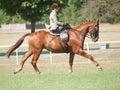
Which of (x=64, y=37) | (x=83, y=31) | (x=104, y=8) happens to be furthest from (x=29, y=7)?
(x=64, y=37)

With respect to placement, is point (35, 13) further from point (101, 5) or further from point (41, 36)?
point (41, 36)

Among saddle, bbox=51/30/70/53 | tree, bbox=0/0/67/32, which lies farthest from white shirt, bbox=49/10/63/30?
tree, bbox=0/0/67/32

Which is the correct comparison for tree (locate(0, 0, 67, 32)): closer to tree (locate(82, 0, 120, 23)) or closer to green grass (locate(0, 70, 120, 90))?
tree (locate(82, 0, 120, 23))

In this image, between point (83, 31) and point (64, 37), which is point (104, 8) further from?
point (64, 37)

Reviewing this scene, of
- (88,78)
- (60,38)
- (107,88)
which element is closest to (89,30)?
(60,38)

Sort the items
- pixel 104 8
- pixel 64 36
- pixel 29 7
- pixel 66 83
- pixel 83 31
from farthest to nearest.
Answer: pixel 104 8 → pixel 29 7 → pixel 83 31 → pixel 64 36 → pixel 66 83

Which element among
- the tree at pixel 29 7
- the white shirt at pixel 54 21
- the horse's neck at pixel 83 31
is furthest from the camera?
the tree at pixel 29 7

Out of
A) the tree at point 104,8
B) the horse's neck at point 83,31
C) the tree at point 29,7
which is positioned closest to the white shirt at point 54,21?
the horse's neck at point 83,31

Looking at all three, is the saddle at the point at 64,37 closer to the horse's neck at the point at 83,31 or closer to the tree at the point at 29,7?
the horse's neck at the point at 83,31

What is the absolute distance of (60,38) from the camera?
1789cm

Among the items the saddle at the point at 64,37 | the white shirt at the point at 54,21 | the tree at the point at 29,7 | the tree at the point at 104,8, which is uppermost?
the white shirt at the point at 54,21

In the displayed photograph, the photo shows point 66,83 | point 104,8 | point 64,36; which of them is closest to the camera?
point 66,83

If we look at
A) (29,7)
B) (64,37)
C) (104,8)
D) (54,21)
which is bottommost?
(104,8)

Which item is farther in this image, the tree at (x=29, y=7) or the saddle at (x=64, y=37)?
the tree at (x=29, y=7)
